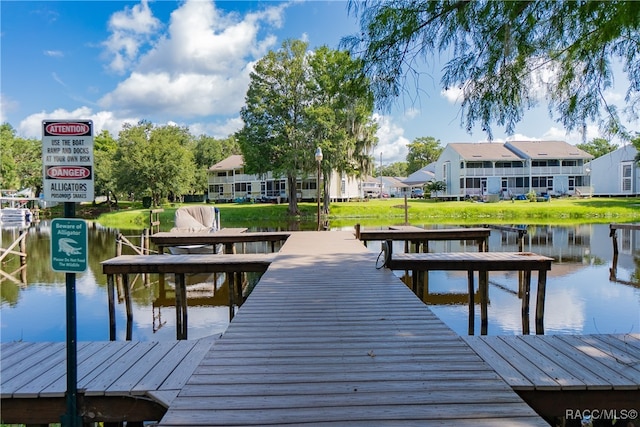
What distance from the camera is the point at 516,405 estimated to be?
2.84m

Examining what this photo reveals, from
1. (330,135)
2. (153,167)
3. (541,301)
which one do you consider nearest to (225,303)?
(541,301)

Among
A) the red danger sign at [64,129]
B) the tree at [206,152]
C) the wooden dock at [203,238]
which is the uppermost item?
the tree at [206,152]

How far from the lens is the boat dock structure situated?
281 centimetres

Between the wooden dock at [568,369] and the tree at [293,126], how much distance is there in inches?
1141

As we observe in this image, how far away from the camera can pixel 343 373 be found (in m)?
3.36

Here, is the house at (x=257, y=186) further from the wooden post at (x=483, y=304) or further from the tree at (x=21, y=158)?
the wooden post at (x=483, y=304)

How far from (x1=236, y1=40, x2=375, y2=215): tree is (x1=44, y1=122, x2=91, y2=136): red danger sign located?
30122 millimetres

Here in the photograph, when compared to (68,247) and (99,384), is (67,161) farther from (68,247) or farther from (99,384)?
(99,384)

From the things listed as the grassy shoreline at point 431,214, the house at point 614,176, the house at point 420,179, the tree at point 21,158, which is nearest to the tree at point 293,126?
the grassy shoreline at point 431,214

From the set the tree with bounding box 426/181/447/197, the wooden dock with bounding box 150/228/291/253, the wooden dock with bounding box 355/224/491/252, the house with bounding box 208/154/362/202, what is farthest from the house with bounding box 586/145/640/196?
the wooden dock with bounding box 150/228/291/253

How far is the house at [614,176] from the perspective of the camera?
44719mm

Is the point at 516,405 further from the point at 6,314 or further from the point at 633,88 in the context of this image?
the point at 6,314

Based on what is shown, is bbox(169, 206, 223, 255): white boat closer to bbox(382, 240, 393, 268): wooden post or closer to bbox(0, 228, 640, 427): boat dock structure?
bbox(382, 240, 393, 268): wooden post

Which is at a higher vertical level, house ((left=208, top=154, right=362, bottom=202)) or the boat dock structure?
house ((left=208, top=154, right=362, bottom=202))
